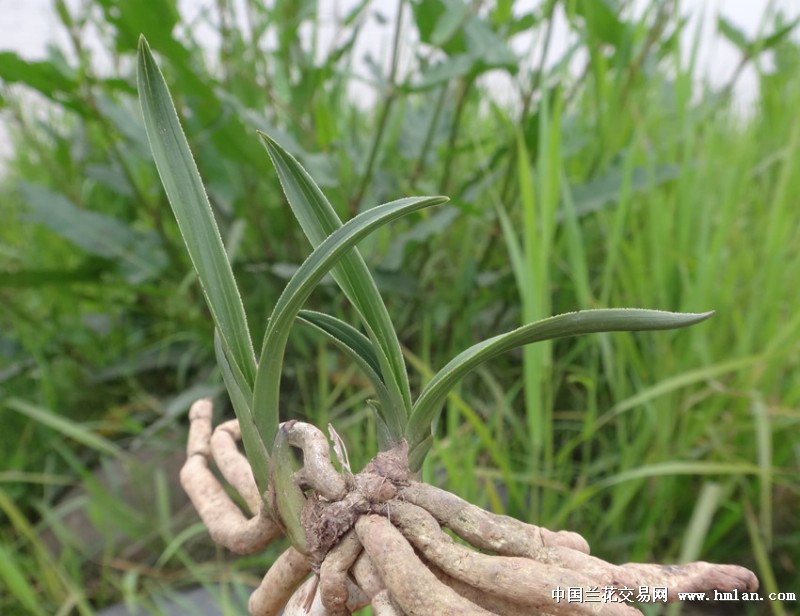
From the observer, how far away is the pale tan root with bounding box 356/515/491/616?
0.65 ft

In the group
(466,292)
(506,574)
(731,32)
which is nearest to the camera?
(506,574)

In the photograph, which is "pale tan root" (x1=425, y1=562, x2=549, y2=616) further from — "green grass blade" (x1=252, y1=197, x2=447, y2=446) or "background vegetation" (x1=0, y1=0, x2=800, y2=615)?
"background vegetation" (x1=0, y1=0, x2=800, y2=615)

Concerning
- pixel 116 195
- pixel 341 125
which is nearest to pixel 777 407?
pixel 341 125

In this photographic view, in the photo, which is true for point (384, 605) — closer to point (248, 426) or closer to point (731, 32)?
point (248, 426)

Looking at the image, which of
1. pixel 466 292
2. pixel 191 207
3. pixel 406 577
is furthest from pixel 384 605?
pixel 466 292

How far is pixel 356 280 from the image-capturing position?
0.26 metres

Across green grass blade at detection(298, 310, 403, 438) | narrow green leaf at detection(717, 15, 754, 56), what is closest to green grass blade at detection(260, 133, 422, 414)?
green grass blade at detection(298, 310, 403, 438)

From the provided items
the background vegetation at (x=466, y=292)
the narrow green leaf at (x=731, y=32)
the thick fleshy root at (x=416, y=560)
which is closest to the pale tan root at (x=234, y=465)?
the thick fleshy root at (x=416, y=560)

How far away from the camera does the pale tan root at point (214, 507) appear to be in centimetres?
26

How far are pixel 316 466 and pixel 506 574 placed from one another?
0.07 meters

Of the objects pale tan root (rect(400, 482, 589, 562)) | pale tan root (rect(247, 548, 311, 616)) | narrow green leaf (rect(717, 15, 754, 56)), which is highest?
narrow green leaf (rect(717, 15, 754, 56))

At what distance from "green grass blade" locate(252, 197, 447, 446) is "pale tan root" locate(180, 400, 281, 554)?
0.04 meters

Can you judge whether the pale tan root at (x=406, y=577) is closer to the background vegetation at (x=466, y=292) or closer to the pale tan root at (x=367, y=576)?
the pale tan root at (x=367, y=576)

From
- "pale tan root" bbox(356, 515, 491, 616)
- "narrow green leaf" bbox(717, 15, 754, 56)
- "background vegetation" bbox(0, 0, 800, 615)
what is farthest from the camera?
"narrow green leaf" bbox(717, 15, 754, 56)
